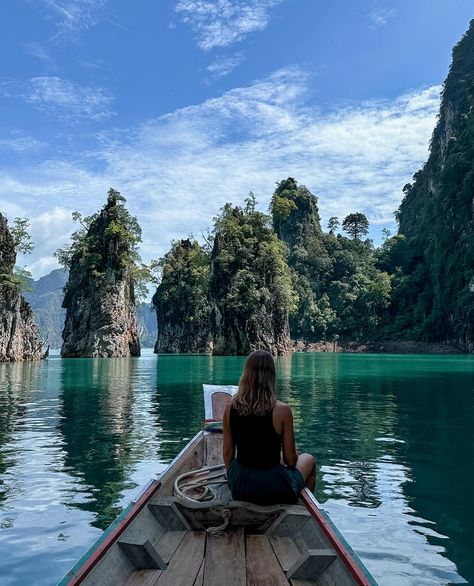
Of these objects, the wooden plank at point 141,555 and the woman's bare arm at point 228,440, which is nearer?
the wooden plank at point 141,555

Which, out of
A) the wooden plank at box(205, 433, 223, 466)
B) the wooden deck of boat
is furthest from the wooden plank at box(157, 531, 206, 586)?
the wooden plank at box(205, 433, 223, 466)

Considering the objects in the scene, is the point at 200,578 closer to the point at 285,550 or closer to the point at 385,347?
the point at 285,550

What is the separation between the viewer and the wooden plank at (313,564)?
159 inches

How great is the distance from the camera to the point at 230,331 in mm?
69250

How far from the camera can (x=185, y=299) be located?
95625mm

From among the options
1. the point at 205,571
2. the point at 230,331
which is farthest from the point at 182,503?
the point at 230,331

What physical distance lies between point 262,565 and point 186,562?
0.61m

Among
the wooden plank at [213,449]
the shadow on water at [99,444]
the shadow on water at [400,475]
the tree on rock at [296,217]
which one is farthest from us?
the tree on rock at [296,217]

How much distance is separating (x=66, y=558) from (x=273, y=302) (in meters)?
67.7

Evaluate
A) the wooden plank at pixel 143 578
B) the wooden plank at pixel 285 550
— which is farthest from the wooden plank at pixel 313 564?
the wooden plank at pixel 143 578

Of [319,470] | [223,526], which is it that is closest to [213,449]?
[319,470]

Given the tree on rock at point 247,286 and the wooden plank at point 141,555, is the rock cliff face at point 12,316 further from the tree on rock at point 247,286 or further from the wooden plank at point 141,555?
the wooden plank at point 141,555

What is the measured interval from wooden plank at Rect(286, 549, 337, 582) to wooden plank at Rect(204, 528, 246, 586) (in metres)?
0.42

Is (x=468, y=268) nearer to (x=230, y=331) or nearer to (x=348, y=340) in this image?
(x=348, y=340)
